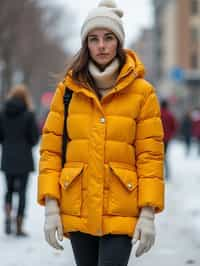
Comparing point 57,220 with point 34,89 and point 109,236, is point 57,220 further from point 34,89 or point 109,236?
point 34,89

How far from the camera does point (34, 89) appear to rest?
201 feet

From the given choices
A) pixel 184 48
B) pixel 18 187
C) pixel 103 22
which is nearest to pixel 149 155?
pixel 103 22

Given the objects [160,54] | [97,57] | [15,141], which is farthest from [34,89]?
[97,57]

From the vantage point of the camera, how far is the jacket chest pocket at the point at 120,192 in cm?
371

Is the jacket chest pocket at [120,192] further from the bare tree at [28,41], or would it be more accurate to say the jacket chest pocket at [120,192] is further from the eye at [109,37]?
the bare tree at [28,41]

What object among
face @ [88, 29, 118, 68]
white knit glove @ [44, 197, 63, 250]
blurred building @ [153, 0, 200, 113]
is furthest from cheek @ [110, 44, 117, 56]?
blurred building @ [153, 0, 200, 113]

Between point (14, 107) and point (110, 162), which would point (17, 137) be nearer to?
point (14, 107)

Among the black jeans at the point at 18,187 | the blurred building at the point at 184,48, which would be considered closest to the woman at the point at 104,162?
the black jeans at the point at 18,187

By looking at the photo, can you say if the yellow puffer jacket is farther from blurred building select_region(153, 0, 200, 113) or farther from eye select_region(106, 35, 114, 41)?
blurred building select_region(153, 0, 200, 113)

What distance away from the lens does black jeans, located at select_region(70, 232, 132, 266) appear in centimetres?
369

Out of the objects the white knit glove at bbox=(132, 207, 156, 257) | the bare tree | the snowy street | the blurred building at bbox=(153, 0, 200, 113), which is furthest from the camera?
the blurred building at bbox=(153, 0, 200, 113)

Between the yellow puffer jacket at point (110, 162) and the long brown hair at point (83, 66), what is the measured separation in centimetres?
7

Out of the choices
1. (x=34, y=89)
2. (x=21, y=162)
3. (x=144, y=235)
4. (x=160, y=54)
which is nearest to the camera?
(x=144, y=235)

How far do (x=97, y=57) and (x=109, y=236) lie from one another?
94 cm
